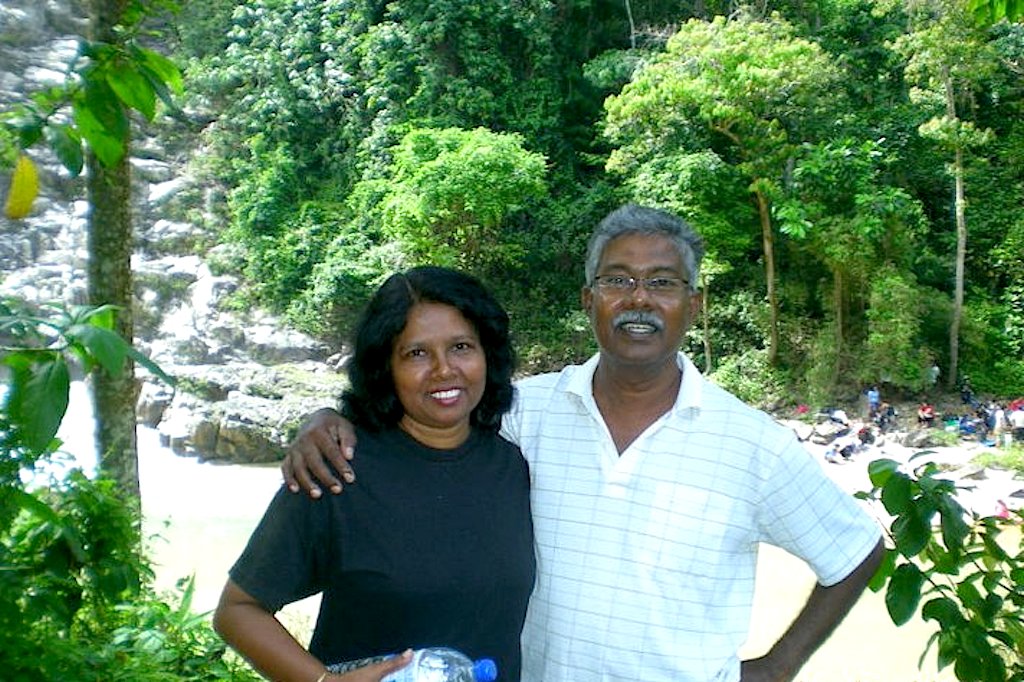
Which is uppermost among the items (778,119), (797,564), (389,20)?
(389,20)

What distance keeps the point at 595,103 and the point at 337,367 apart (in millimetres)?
7280

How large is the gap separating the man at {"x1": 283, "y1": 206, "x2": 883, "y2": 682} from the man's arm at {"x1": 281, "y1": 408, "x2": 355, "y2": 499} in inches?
15.7

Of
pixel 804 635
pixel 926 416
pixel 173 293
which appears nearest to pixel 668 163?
pixel 926 416

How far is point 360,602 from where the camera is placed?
4.34 feet

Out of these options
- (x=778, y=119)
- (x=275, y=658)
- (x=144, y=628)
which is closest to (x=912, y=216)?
(x=778, y=119)

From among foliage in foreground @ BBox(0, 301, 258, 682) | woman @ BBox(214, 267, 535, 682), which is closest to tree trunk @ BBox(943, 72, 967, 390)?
foliage in foreground @ BBox(0, 301, 258, 682)

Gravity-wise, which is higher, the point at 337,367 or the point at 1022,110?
the point at 1022,110

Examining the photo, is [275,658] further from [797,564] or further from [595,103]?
[595,103]

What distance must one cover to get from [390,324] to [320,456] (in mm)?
219

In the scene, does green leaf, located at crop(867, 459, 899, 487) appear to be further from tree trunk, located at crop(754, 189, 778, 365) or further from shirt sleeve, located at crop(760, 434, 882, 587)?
tree trunk, located at crop(754, 189, 778, 365)

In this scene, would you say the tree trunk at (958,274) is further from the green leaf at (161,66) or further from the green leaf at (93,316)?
the green leaf at (93,316)

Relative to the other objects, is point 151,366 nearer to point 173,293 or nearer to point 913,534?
point 913,534

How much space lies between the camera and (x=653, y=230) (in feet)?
5.54

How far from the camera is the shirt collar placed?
164cm
